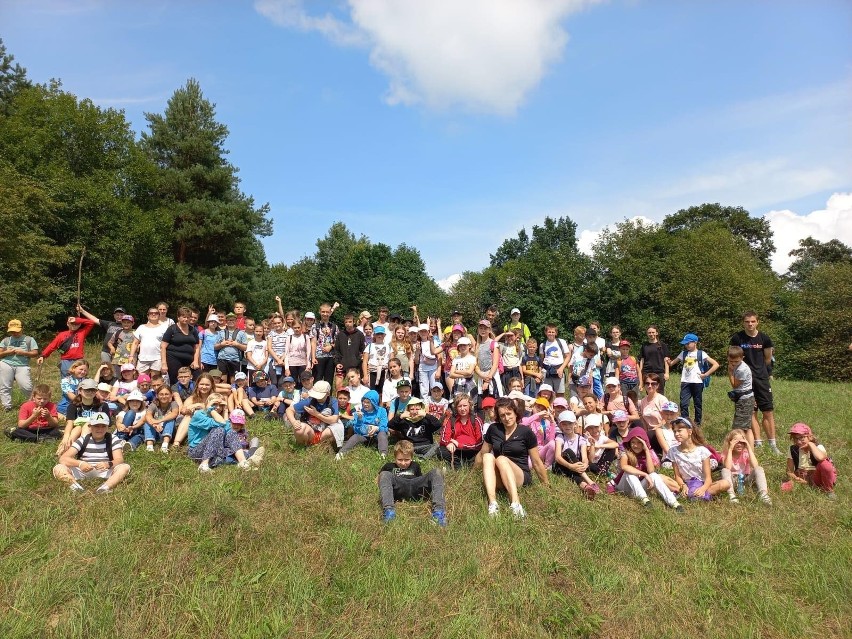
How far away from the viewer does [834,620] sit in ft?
15.1

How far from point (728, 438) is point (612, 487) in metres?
1.75

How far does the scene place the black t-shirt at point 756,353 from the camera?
30.2 ft

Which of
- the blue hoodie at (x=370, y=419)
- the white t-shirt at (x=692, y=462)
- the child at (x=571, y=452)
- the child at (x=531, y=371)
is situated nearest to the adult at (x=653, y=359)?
the child at (x=531, y=371)

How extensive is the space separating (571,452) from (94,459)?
22.1 feet

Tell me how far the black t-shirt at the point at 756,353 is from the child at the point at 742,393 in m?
0.27

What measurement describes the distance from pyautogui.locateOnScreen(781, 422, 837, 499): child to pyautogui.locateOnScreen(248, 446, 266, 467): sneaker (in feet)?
24.4

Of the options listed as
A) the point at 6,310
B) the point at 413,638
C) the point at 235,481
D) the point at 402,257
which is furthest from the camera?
the point at 402,257

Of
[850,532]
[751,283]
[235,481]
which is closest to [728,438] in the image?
[850,532]

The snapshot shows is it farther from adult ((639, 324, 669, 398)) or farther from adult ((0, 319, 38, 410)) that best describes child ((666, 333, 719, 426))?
Answer: adult ((0, 319, 38, 410))

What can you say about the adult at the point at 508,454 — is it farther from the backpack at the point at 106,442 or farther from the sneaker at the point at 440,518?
the backpack at the point at 106,442

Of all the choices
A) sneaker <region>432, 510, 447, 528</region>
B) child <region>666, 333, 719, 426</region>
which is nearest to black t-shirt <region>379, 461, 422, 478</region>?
sneaker <region>432, 510, 447, 528</region>

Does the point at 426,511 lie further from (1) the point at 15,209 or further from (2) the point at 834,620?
(1) the point at 15,209

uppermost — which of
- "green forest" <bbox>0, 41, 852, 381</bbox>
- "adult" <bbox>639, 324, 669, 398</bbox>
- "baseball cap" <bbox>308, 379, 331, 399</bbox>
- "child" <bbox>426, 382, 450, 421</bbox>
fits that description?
"green forest" <bbox>0, 41, 852, 381</bbox>

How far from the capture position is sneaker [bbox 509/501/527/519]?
6309mm
